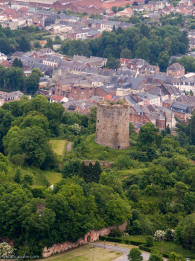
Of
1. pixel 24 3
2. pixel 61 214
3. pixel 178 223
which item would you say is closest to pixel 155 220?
pixel 178 223

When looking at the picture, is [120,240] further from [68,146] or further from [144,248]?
[68,146]

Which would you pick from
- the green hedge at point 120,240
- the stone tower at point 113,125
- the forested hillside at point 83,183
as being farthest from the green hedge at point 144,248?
the stone tower at point 113,125

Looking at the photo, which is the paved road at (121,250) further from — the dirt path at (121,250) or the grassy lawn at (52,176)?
the grassy lawn at (52,176)

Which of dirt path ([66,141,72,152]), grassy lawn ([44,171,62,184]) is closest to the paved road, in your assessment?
grassy lawn ([44,171,62,184])

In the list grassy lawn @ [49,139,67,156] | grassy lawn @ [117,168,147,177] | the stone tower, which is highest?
the stone tower

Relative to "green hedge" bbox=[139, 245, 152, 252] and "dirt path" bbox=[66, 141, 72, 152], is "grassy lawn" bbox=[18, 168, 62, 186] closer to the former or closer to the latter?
"dirt path" bbox=[66, 141, 72, 152]

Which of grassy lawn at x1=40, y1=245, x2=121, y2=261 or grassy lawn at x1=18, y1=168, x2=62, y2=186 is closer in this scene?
grassy lawn at x1=40, y1=245, x2=121, y2=261
